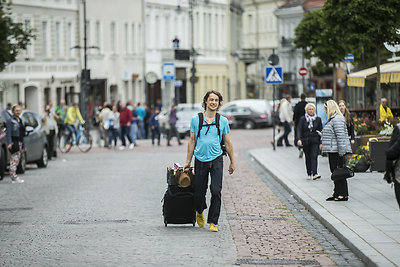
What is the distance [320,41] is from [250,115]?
2438cm

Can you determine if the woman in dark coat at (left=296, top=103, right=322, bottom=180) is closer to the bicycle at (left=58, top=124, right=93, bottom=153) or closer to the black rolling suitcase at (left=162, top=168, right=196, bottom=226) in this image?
the black rolling suitcase at (left=162, top=168, right=196, bottom=226)

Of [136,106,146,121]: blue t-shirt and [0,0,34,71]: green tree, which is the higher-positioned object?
[0,0,34,71]: green tree

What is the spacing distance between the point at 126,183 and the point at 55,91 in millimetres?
37346

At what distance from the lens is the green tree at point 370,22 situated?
85.7 ft

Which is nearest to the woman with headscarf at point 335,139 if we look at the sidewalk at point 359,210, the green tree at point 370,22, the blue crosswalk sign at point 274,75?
the sidewalk at point 359,210

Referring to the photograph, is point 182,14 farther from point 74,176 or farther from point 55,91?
point 74,176

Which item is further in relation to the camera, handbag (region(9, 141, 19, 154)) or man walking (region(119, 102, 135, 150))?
man walking (region(119, 102, 135, 150))

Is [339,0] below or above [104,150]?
above

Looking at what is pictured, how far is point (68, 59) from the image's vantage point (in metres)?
63.5

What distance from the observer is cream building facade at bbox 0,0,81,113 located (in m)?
55.7

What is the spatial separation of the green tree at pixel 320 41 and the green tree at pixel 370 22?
5888 mm

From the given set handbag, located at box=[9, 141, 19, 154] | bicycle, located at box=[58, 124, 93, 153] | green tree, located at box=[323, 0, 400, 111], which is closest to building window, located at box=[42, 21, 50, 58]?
bicycle, located at box=[58, 124, 93, 153]

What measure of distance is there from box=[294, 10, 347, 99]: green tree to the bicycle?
845 cm

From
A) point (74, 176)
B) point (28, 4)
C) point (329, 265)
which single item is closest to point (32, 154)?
point (74, 176)
